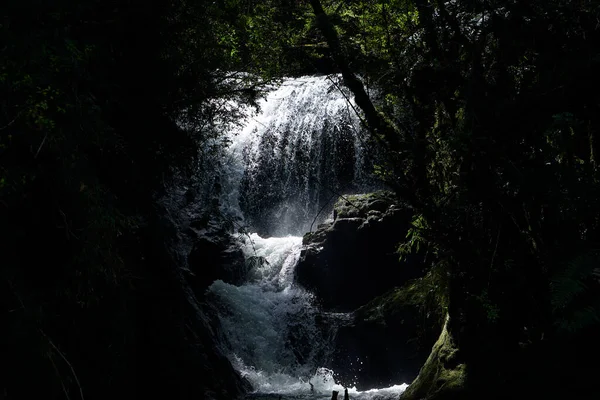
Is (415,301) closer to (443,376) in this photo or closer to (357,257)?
(357,257)

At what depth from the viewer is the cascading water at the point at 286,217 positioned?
12.2 metres

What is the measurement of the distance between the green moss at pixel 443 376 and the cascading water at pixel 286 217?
3227mm

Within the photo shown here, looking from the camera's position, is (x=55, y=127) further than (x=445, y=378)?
No

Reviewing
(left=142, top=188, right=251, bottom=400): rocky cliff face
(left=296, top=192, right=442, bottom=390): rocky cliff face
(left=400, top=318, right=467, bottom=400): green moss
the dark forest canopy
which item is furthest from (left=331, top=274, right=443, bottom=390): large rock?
the dark forest canopy

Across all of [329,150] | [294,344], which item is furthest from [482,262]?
[329,150]

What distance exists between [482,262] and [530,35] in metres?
2.37

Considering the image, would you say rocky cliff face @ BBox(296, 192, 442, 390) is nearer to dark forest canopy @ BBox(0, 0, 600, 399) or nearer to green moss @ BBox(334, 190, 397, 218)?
green moss @ BBox(334, 190, 397, 218)

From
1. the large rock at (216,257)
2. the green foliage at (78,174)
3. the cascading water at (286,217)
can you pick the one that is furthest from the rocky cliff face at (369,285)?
the green foliage at (78,174)

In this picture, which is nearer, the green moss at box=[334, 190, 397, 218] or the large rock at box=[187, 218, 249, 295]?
the green moss at box=[334, 190, 397, 218]

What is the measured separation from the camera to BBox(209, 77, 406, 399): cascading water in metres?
12.2

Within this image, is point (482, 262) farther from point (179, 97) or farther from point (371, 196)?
point (371, 196)

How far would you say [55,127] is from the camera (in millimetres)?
3918

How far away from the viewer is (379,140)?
639cm

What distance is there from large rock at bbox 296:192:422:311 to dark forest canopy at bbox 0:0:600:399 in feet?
17.8
